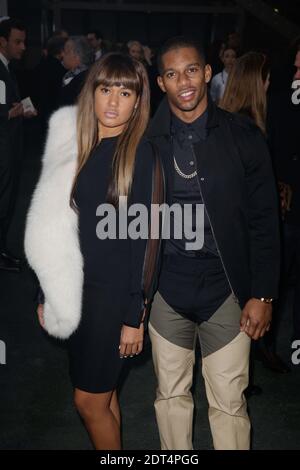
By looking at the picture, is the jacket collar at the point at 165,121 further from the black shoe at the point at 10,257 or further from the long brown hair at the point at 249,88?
the black shoe at the point at 10,257

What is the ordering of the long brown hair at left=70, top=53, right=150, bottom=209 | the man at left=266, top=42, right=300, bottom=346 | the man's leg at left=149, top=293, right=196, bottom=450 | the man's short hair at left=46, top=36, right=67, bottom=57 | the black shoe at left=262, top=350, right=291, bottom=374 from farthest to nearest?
the man's short hair at left=46, top=36, right=67, bottom=57 < the black shoe at left=262, top=350, right=291, bottom=374 < the man at left=266, top=42, right=300, bottom=346 < the man's leg at left=149, top=293, right=196, bottom=450 < the long brown hair at left=70, top=53, right=150, bottom=209

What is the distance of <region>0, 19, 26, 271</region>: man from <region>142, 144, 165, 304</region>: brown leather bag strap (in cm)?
386

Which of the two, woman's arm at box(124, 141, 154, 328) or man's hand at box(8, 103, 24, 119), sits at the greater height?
man's hand at box(8, 103, 24, 119)

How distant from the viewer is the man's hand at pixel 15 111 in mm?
6311

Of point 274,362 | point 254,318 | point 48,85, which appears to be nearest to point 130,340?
point 254,318

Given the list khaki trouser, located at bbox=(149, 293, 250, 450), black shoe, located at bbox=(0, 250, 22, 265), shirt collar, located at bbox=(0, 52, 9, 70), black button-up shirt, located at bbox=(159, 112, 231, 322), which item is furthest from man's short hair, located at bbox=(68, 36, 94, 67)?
khaki trouser, located at bbox=(149, 293, 250, 450)

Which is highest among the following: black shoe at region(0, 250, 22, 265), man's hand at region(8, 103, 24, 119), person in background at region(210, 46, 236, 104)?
person in background at region(210, 46, 236, 104)

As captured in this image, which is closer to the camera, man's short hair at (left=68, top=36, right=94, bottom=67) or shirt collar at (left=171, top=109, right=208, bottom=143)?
shirt collar at (left=171, top=109, right=208, bottom=143)

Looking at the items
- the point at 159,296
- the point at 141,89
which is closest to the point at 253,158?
the point at 141,89

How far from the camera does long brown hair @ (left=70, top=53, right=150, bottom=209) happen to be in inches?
107

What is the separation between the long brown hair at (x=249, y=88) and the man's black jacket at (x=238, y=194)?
1.11 meters

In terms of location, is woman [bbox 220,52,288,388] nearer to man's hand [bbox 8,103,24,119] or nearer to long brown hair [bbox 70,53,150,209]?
long brown hair [bbox 70,53,150,209]

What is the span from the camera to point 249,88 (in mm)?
4105

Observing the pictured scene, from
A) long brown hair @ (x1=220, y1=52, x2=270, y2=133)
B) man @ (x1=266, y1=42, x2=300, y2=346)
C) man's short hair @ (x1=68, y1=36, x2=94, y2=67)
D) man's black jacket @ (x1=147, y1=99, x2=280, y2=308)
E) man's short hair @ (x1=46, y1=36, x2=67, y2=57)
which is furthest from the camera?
man's short hair @ (x1=46, y1=36, x2=67, y2=57)
